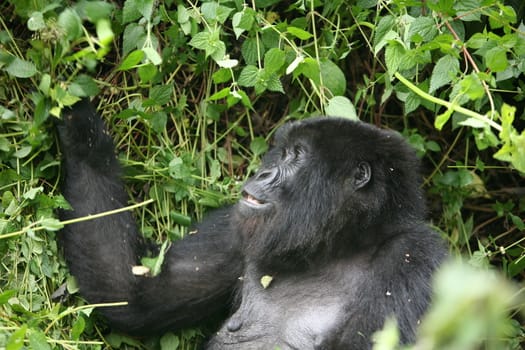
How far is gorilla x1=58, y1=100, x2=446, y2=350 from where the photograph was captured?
147 inches

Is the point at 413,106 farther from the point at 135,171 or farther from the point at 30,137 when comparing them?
the point at 30,137

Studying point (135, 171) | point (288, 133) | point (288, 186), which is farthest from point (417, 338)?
point (135, 171)

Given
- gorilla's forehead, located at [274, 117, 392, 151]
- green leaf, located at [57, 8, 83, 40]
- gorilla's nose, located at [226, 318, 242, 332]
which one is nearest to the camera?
green leaf, located at [57, 8, 83, 40]

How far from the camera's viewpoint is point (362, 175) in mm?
3822

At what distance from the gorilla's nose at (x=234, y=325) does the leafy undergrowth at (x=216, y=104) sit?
1.58ft

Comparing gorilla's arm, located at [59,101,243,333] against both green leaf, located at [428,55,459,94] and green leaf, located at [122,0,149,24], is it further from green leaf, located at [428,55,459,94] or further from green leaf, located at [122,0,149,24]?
green leaf, located at [428,55,459,94]

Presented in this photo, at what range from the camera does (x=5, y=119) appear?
13.2 ft

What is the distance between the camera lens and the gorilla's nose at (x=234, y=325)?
13.5ft

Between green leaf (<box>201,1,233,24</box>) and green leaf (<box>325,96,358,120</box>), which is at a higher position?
green leaf (<box>201,1,233,24</box>)

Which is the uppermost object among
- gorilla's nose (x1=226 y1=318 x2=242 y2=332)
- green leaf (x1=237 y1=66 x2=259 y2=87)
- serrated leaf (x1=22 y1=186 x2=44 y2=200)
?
green leaf (x1=237 y1=66 x2=259 y2=87)

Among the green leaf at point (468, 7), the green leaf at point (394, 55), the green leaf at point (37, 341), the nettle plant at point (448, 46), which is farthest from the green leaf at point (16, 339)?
the green leaf at point (468, 7)

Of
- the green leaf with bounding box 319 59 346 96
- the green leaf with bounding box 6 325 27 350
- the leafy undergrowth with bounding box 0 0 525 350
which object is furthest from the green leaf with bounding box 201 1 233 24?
the green leaf with bounding box 6 325 27 350

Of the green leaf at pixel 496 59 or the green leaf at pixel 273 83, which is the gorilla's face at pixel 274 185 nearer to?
the green leaf at pixel 273 83

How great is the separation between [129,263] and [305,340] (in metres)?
1.10
